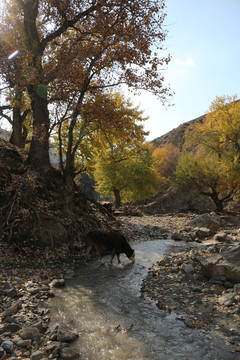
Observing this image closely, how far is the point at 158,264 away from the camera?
28.2 feet

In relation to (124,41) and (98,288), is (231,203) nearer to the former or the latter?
(124,41)

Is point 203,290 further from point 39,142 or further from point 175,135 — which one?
point 175,135

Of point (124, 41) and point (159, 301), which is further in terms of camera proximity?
point (124, 41)

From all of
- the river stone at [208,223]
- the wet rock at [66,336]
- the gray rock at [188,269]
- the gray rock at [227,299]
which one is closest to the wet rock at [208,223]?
the river stone at [208,223]

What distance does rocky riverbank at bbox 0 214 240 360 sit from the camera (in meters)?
3.75

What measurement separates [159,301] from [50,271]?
3745 mm

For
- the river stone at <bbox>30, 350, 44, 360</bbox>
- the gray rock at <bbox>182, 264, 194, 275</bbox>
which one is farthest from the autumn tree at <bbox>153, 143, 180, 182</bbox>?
the river stone at <bbox>30, 350, 44, 360</bbox>

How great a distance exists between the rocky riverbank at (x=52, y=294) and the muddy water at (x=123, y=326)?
0.25m

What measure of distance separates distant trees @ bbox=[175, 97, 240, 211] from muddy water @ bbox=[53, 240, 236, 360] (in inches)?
846

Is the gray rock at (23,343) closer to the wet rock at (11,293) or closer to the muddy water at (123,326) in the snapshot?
the muddy water at (123,326)

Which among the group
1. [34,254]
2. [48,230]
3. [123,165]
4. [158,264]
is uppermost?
[123,165]

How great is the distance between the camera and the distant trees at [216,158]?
25650 mm

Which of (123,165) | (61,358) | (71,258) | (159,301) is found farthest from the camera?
(123,165)

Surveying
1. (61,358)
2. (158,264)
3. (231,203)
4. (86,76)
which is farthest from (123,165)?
(61,358)
